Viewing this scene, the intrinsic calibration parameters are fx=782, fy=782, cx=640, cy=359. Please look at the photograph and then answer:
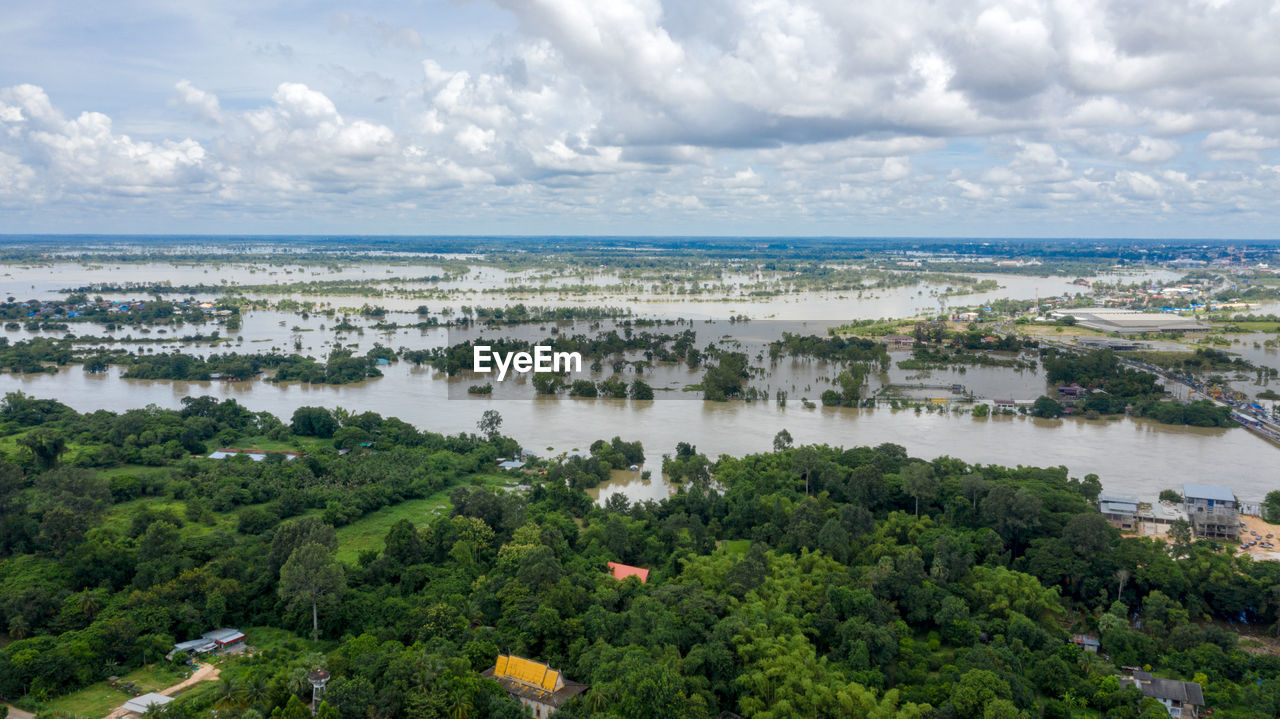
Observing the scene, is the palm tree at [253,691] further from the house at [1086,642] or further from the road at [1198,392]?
the road at [1198,392]

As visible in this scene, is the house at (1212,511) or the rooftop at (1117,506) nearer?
the house at (1212,511)

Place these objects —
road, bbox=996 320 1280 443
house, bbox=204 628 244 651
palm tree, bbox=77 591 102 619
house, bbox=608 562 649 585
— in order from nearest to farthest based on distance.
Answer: house, bbox=204 628 244 651 → palm tree, bbox=77 591 102 619 → house, bbox=608 562 649 585 → road, bbox=996 320 1280 443

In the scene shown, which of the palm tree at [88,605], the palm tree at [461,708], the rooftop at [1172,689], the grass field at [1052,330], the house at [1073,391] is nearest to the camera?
the palm tree at [461,708]

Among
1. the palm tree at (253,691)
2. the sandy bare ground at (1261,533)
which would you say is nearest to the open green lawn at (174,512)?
the palm tree at (253,691)

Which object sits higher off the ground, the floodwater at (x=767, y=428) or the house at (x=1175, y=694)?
the floodwater at (x=767, y=428)

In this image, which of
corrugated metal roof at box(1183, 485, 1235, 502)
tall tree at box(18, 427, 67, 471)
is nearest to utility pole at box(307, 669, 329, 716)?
tall tree at box(18, 427, 67, 471)

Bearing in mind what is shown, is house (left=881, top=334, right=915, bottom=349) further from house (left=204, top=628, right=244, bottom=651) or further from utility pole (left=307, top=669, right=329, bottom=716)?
utility pole (left=307, top=669, right=329, bottom=716)
